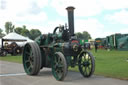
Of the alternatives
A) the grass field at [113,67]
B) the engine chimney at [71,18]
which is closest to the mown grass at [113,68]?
the grass field at [113,67]

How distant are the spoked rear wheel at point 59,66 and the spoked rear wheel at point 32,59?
912 millimetres

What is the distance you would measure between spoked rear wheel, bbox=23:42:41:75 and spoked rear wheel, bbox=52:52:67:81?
35.9 inches

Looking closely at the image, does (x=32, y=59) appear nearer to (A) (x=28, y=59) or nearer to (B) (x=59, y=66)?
(A) (x=28, y=59)

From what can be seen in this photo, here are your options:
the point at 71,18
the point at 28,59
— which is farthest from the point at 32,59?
the point at 71,18

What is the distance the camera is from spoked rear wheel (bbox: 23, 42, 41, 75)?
7.07 m

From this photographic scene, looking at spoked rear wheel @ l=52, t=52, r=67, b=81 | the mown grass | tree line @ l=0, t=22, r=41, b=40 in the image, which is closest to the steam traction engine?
spoked rear wheel @ l=52, t=52, r=67, b=81

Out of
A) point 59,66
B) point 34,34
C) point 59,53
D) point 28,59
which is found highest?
point 34,34

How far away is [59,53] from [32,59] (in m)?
1.91

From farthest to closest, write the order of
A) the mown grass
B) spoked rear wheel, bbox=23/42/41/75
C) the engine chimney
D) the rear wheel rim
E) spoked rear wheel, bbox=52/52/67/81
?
the rear wheel rim < the mown grass < spoked rear wheel, bbox=23/42/41/75 < the engine chimney < spoked rear wheel, bbox=52/52/67/81

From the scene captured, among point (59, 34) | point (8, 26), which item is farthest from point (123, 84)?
point (8, 26)

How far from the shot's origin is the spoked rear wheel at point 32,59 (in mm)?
7074

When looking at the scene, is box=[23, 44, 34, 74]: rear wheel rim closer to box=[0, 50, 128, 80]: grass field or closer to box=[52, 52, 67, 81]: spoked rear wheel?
box=[52, 52, 67, 81]: spoked rear wheel

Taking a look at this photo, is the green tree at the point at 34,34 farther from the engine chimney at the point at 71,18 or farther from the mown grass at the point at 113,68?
the engine chimney at the point at 71,18

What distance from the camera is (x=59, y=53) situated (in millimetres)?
6078
